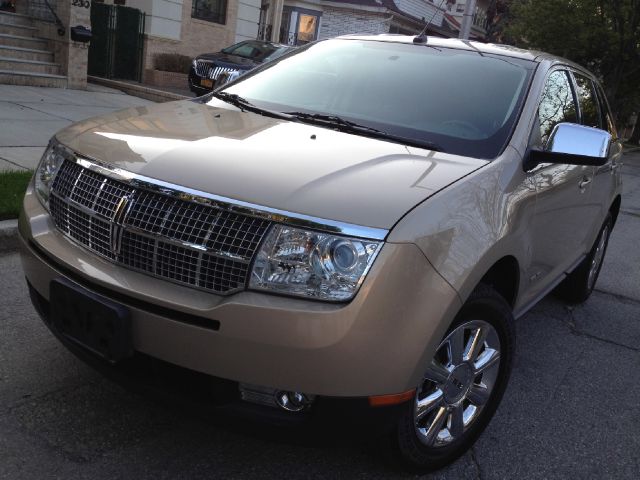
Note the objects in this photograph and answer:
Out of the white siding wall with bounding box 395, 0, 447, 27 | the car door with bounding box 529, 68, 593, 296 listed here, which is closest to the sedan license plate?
the car door with bounding box 529, 68, 593, 296

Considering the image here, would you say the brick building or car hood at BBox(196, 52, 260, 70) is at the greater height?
the brick building

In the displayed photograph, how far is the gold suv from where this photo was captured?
83.1 inches

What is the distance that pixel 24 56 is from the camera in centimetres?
1220

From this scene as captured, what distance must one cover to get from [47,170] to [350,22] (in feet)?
93.7

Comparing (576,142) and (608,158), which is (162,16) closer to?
(608,158)

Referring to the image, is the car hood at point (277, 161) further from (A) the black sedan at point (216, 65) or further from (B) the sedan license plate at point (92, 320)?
(A) the black sedan at point (216, 65)

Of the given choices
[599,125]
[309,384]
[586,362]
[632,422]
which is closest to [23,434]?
[309,384]

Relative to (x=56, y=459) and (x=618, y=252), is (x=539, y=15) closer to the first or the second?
(x=618, y=252)

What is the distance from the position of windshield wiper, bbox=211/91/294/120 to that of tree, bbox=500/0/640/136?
23.6 m

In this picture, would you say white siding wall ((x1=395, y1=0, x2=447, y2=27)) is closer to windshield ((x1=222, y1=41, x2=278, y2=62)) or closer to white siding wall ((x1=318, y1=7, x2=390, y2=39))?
white siding wall ((x1=318, y1=7, x2=390, y2=39))

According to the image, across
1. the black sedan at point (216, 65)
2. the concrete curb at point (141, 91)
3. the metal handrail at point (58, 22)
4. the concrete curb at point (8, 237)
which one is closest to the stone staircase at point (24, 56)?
the metal handrail at point (58, 22)

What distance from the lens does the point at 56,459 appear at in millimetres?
2475

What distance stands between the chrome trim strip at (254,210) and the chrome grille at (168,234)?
0.02m

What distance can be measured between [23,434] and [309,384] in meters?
1.27
